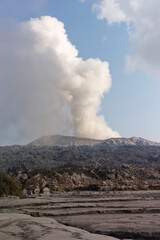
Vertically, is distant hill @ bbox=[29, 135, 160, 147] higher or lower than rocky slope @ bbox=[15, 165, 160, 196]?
higher

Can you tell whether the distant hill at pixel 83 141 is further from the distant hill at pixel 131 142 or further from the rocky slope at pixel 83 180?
the rocky slope at pixel 83 180

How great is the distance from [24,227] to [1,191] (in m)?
15.0

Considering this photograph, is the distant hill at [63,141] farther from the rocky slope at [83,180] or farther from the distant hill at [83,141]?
the rocky slope at [83,180]

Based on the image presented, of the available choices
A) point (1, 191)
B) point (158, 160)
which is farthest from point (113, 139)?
point (1, 191)

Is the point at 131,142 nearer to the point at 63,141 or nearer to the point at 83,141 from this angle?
the point at 83,141

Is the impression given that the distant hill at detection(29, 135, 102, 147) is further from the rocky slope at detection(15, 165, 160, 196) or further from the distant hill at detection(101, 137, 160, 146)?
the rocky slope at detection(15, 165, 160, 196)

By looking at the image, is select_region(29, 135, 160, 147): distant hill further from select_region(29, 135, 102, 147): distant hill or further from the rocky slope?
the rocky slope

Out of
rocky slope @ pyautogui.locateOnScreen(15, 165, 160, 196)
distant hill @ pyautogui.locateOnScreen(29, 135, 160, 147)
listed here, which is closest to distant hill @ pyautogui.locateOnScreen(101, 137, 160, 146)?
distant hill @ pyautogui.locateOnScreen(29, 135, 160, 147)

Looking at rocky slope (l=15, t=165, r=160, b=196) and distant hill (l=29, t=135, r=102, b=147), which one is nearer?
rocky slope (l=15, t=165, r=160, b=196)

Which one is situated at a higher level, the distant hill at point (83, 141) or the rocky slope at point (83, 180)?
the distant hill at point (83, 141)

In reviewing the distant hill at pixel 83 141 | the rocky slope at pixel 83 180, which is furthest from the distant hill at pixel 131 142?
the rocky slope at pixel 83 180

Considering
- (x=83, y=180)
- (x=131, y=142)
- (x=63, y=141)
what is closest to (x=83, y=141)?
(x=63, y=141)

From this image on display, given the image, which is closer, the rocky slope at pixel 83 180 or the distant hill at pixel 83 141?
the rocky slope at pixel 83 180

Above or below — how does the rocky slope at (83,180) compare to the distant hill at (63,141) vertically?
below
